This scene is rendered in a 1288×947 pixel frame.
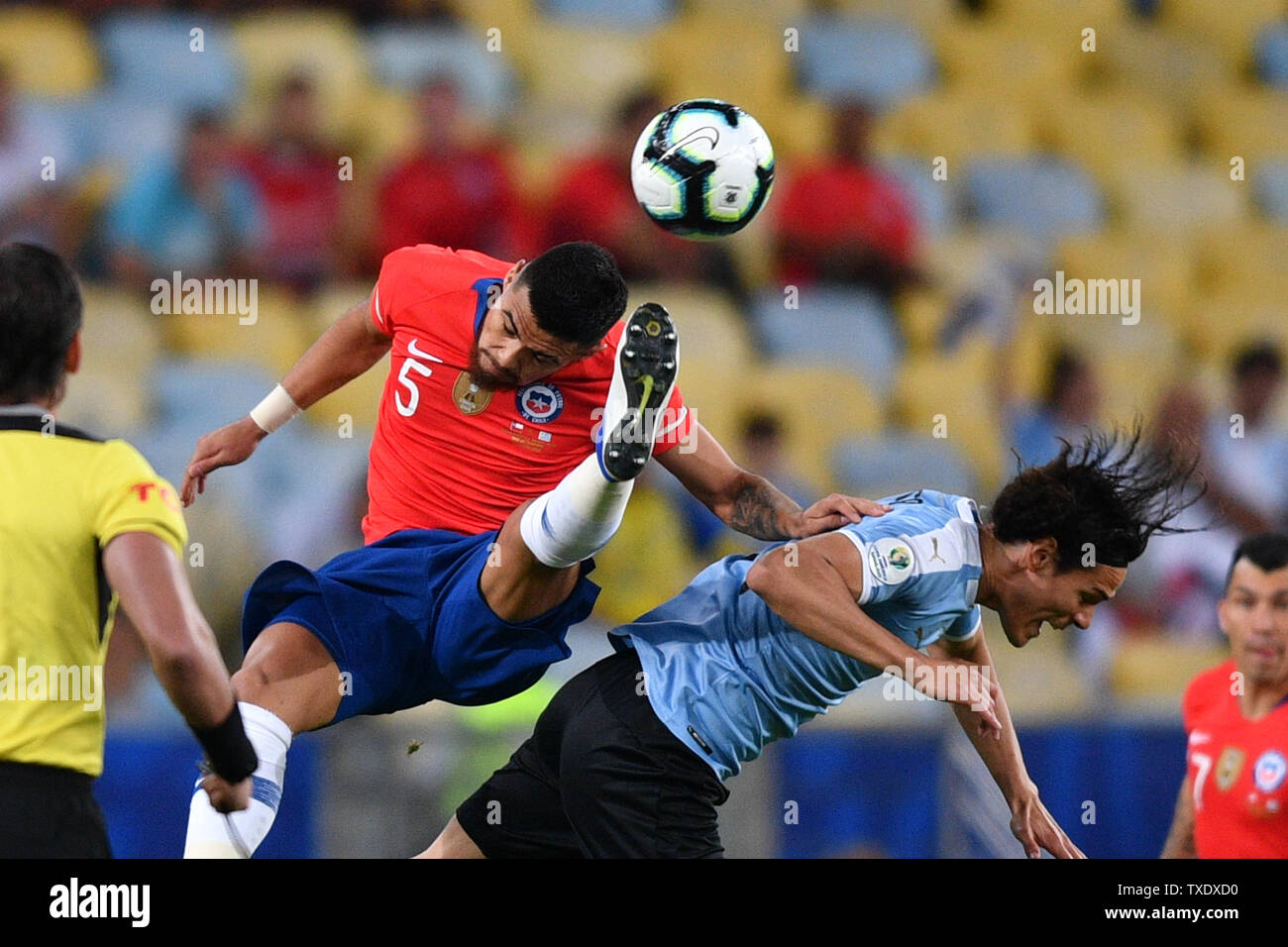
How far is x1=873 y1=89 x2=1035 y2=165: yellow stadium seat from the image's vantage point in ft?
33.4

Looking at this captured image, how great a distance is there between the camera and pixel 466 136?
29.1 feet

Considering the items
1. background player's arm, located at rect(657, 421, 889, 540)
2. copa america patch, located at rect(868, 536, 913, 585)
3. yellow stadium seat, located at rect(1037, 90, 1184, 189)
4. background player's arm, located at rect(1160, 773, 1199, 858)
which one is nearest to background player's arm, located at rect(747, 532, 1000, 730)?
copa america patch, located at rect(868, 536, 913, 585)

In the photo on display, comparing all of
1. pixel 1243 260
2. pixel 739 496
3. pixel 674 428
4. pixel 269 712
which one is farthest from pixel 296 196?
pixel 1243 260

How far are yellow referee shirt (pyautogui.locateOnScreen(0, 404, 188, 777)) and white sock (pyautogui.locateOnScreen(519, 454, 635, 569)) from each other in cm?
109

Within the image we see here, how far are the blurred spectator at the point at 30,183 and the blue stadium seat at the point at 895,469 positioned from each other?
3902 millimetres

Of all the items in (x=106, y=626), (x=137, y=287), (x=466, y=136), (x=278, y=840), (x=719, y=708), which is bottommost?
(x=278, y=840)

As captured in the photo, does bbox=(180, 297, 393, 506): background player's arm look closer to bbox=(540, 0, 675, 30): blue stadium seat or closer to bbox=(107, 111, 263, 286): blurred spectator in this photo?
bbox=(107, 111, 263, 286): blurred spectator

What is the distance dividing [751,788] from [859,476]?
98.3 inches

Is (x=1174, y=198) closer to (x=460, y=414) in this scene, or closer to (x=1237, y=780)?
(x=1237, y=780)

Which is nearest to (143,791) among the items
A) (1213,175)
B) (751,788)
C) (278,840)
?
(278,840)

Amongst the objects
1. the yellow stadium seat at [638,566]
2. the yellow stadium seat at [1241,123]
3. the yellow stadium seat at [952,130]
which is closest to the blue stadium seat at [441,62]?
the yellow stadium seat at [952,130]

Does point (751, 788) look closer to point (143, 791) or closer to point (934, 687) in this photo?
point (143, 791)

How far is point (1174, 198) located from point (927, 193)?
72.9 inches

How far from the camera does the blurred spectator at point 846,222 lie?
9148 mm
